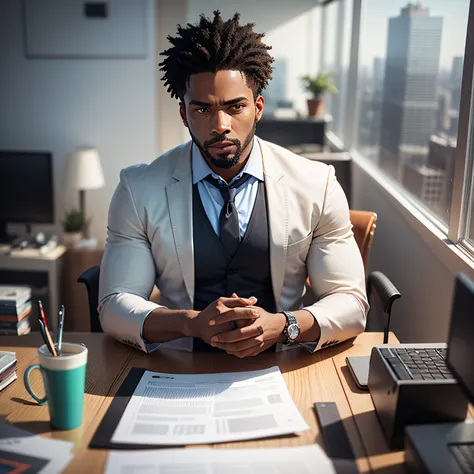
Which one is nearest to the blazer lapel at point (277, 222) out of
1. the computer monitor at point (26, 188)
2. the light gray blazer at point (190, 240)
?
the light gray blazer at point (190, 240)

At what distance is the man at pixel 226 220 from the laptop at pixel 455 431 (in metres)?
0.46

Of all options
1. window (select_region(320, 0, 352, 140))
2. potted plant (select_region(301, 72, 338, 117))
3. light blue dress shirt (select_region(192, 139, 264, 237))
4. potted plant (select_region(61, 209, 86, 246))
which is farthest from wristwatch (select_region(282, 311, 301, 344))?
potted plant (select_region(301, 72, 338, 117))

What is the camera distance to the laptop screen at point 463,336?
2.85 ft

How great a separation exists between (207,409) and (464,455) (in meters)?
0.44

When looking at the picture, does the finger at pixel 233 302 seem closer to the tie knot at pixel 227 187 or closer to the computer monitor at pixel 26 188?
the tie knot at pixel 227 187

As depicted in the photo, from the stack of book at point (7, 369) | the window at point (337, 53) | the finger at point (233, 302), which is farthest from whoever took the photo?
the window at point (337, 53)

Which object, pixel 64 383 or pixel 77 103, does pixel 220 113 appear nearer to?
pixel 64 383

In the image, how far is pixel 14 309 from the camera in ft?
10.1

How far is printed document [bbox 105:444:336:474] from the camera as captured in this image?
0.90 meters

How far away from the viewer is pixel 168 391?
1.16 m

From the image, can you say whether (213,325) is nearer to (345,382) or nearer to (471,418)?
(345,382)

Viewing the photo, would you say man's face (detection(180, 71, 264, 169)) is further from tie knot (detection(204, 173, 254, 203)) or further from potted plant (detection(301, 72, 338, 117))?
potted plant (detection(301, 72, 338, 117))

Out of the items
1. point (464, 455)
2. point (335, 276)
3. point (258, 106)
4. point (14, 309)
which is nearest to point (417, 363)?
point (464, 455)

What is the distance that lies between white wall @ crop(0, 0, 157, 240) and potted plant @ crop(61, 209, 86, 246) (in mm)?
261
